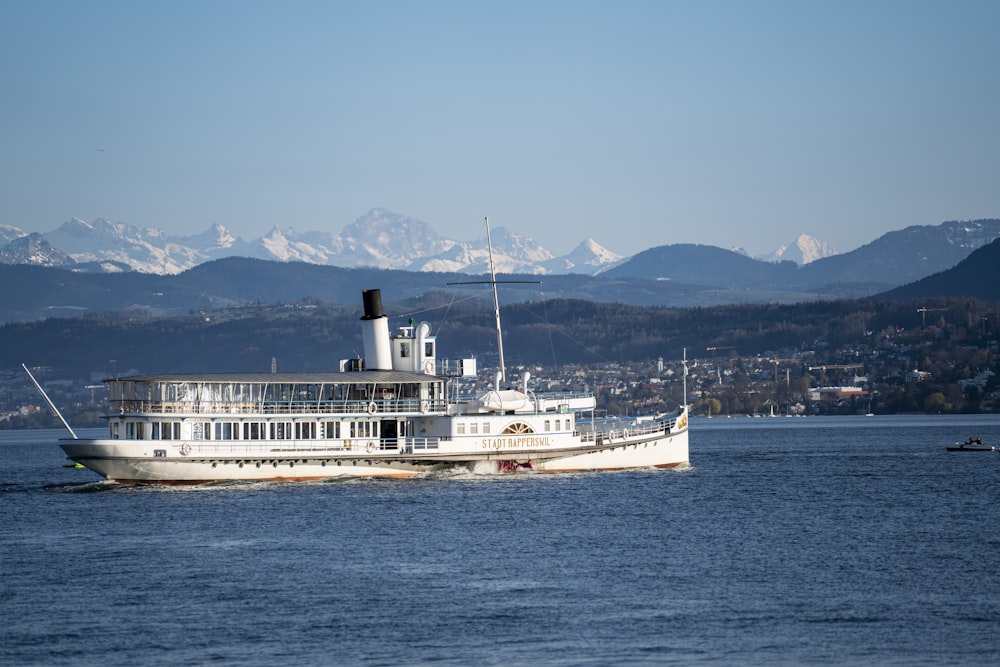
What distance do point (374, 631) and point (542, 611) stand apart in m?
5.32

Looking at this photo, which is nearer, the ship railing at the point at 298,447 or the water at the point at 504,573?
the water at the point at 504,573

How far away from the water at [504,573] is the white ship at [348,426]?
153 centimetres

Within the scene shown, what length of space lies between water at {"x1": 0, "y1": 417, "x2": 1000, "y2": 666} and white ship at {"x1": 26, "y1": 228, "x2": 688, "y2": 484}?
153 cm

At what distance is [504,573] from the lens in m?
50.8

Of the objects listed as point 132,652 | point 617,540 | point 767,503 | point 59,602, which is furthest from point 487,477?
point 132,652

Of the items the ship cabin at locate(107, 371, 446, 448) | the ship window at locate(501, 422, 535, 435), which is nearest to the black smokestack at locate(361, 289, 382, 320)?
the ship cabin at locate(107, 371, 446, 448)

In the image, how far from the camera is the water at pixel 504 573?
128 ft

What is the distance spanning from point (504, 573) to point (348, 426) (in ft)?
102

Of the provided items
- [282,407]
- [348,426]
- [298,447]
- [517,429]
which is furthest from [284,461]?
[517,429]

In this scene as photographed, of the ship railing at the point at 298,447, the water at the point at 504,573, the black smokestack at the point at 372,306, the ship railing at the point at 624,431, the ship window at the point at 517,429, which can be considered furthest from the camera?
the ship railing at the point at 624,431

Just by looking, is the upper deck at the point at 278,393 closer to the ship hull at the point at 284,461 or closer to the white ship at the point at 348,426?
the white ship at the point at 348,426

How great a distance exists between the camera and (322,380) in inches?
3157

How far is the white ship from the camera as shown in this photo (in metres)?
76.8

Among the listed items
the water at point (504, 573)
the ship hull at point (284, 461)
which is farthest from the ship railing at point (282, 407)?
the water at point (504, 573)
